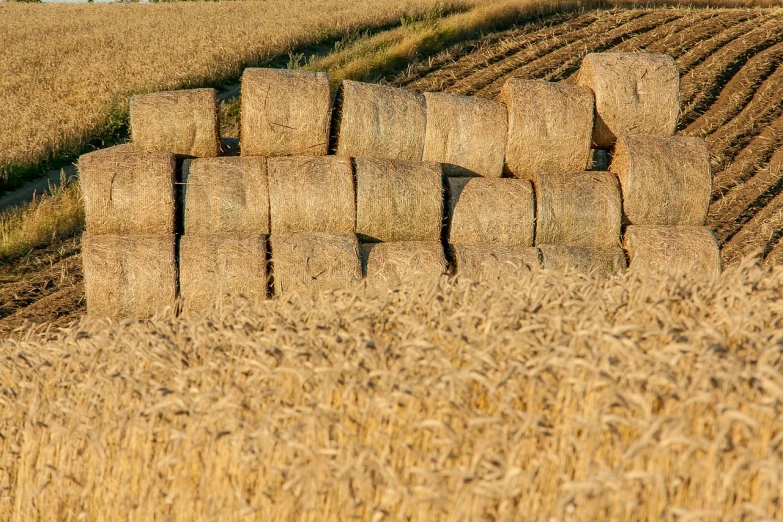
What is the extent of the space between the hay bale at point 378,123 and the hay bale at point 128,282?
182 centimetres

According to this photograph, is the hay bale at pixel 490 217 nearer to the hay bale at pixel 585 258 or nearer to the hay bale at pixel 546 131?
the hay bale at pixel 585 258

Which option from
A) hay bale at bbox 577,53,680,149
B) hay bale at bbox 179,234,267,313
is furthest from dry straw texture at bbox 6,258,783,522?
hay bale at bbox 577,53,680,149

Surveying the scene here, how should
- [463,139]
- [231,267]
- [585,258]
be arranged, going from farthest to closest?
[463,139]
[585,258]
[231,267]

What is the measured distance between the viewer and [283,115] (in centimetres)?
783

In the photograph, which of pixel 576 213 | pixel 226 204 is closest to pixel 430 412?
pixel 226 204

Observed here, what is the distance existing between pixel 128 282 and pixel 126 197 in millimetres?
711

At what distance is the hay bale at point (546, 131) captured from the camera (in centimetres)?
805

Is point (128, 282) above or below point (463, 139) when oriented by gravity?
below

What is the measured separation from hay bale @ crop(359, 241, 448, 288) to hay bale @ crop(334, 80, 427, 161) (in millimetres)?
939

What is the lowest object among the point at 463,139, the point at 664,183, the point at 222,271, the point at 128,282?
the point at 128,282

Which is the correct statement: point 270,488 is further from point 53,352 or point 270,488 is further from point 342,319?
point 53,352

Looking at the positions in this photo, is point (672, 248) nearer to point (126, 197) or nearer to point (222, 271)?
point (222, 271)

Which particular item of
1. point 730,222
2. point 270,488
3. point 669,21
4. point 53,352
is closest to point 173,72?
point 669,21

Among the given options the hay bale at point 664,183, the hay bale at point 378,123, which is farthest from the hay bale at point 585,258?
the hay bale at point 378,123
